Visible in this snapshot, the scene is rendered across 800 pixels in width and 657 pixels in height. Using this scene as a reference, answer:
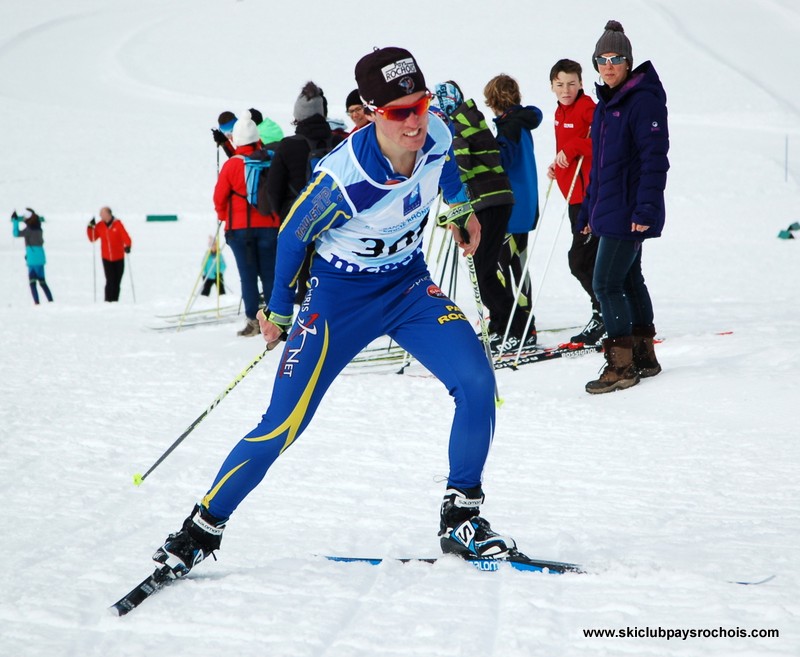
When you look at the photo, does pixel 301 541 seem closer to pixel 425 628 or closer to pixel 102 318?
pixel 425 628

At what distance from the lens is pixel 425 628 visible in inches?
101

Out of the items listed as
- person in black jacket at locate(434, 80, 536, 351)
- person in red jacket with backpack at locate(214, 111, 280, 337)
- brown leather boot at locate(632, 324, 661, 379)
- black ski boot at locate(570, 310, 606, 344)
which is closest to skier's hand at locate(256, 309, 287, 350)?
brown leather boot at locate(632, 324, 661, 379)

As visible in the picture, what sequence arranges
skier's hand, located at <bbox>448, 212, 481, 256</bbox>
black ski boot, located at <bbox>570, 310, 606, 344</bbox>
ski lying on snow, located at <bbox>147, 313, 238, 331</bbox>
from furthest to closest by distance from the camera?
ski lying on snow, located at <bbox>147, 313, 238, 331</bbox>
black ski boot, located at <bbox>570, 310, 606, 344</bbox>
skier's hand, located at <bbox>448, 212, 481, 256</bbox>

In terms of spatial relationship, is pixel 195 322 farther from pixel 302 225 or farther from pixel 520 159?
pixel 302 225

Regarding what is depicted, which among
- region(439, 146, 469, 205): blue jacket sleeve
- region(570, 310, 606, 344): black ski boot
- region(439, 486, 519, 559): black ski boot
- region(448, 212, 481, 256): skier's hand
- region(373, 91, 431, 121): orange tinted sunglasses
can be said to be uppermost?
region(373, 91, 431, 121): orange tinted sunglasses

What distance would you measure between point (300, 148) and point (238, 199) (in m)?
1.07

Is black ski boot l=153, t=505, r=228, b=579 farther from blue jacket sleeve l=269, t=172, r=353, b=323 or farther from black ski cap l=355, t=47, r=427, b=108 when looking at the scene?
black ski cap l=355, t=47, r=427, b=108

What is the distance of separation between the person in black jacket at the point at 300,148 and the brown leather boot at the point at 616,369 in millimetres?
2827

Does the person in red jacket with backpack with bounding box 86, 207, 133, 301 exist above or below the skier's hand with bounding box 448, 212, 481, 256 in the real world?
below

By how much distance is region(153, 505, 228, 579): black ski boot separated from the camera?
9.97 ft

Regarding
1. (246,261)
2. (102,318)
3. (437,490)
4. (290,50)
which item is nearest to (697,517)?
(437,490)

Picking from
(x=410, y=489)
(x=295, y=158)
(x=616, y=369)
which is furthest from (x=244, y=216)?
(x=410, y=489)

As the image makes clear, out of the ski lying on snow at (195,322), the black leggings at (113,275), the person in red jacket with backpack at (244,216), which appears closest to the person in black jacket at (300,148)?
the person in red jacket with backpack at (244,216)

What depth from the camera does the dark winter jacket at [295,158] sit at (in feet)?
24.9
